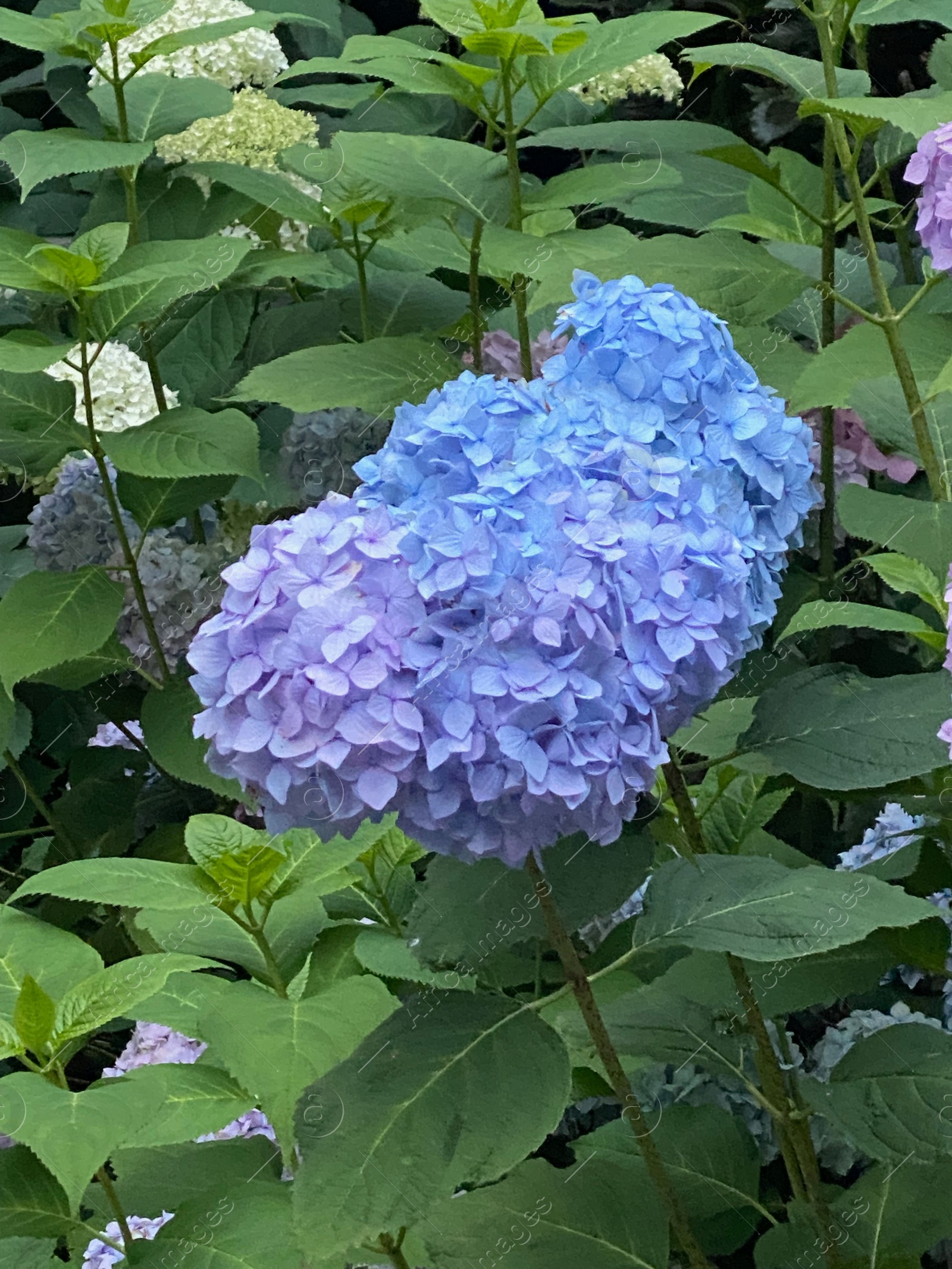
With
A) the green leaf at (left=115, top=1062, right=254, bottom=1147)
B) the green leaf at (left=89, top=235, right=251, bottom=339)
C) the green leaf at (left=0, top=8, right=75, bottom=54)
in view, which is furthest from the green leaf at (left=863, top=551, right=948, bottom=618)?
the green leaf at (left=0, top=8, right=75, bottom=54)

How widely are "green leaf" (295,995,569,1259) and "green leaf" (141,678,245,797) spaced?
0.53 meters

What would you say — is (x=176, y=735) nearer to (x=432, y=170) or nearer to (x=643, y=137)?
(x=432, y=170)

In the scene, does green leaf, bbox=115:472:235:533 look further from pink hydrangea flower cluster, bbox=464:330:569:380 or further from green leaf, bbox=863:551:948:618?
green leaf, bbox=863:551:948:618

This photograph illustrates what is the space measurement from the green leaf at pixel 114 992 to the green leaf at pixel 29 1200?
0.27 ft

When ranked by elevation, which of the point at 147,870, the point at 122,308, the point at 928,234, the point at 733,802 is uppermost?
the point at 928,234

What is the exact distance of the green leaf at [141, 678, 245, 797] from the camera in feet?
4.00

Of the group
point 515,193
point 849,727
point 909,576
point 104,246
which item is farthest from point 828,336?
point 104,246

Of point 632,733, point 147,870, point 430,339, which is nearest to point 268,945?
point 147,870

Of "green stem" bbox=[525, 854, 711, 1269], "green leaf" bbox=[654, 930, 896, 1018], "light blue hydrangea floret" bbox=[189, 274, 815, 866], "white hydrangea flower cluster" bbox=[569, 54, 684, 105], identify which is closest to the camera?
"light blue hydrangea floret" bbox=[189, 274, 815, 866]

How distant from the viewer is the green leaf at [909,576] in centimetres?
84

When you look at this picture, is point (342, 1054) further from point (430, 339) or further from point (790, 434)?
point (430, 339)

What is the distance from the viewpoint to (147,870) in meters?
0.80

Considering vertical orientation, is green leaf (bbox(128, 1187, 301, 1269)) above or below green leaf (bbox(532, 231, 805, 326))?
below

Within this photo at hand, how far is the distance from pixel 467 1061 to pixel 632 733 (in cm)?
20
